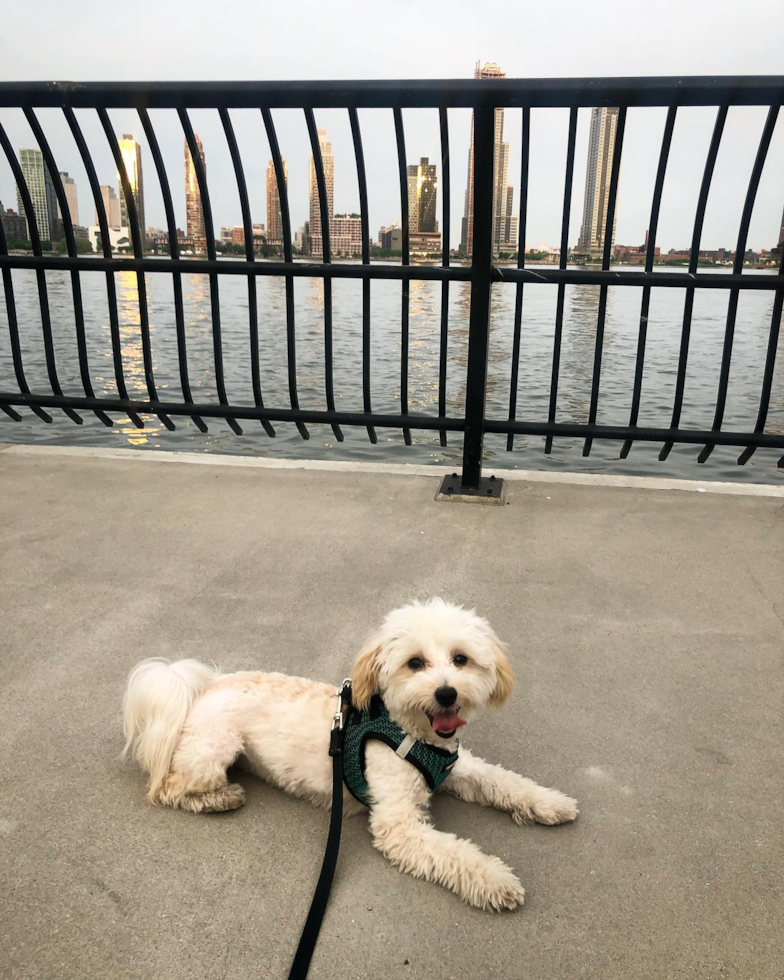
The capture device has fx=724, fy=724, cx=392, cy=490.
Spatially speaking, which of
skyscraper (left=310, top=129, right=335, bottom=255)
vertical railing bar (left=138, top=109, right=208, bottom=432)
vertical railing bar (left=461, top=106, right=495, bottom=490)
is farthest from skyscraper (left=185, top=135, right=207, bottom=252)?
vertical railing bar (left=461, top=106, right=495, bottom=490)

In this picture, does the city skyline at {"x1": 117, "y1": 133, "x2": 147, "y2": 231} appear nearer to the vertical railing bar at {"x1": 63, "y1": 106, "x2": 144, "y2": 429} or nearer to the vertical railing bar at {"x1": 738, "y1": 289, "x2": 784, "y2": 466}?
the vertical railing bar at {"x1": 63, "y1": 106, "x2": 144, "y2": 429}

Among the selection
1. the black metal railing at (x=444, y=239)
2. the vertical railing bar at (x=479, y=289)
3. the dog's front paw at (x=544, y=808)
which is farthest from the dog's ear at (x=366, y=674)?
the vertical railing bar at (x=479, y=289)

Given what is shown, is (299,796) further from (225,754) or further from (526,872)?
(526,872)

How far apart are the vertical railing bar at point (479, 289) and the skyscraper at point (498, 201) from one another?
3 centimetres

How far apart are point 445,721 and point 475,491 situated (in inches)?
107

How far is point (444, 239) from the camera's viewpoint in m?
4.27

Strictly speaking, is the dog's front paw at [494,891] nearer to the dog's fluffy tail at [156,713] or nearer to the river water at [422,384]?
the dog's fluffy tail at [156,713]

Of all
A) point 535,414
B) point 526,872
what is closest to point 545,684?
point 526,872

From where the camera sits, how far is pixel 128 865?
185 cm

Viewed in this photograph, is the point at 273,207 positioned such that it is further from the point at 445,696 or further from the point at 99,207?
the point at 445,696

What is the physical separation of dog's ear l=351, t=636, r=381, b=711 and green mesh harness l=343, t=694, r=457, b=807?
2.9 inches

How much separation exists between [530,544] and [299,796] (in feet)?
6.94

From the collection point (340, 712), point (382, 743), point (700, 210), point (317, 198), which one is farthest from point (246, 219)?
point (382, 743)

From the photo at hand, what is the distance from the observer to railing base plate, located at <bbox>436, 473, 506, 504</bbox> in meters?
4.46
